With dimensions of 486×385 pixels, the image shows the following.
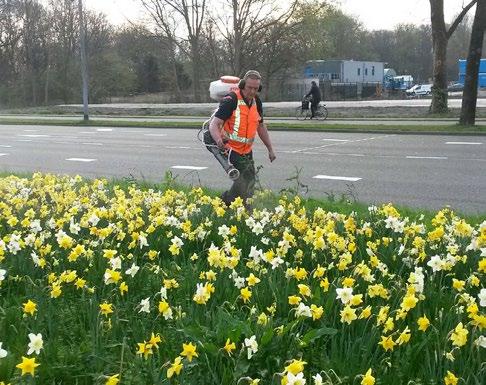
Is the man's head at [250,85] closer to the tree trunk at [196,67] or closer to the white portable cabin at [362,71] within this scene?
the tree trunk at [196,67]

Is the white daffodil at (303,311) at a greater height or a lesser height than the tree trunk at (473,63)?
lesser

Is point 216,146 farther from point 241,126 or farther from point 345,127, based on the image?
point 345,127

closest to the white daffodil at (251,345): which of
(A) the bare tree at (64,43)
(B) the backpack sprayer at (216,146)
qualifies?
(B) the backpack sprayer at (216,146)

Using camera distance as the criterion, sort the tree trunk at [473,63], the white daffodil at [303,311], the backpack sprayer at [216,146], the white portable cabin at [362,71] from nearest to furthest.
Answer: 1. the white daffodil at [303,311]
2. the backpack sprayer at [216,146]
3. the tree trunk at [473,63]
4. the white portable cabin at [362,71]

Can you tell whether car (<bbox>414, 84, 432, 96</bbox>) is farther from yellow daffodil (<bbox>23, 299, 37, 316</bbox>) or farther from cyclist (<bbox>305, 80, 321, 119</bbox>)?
yellow daffodil (<bbox>23, 299, 37, 316</bbox>)

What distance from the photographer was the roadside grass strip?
9.36 feet

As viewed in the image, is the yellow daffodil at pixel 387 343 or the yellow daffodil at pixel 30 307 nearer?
the yellow daffodil at pixel 387 343

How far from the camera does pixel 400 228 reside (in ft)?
16.2

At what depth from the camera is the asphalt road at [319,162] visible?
36.2 feet

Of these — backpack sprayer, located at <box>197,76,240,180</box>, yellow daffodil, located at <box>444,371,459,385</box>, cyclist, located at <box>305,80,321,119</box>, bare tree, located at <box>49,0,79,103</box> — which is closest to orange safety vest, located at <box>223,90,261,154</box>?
backpack sprayer, located at <box>197,76,240,180</box>

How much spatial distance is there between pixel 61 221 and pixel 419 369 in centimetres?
326

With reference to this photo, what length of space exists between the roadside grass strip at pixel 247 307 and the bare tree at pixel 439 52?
902 inches

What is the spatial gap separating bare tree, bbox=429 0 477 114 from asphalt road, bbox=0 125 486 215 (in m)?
7.07

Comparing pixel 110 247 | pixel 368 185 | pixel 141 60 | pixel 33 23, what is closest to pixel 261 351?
pixel 110 247
